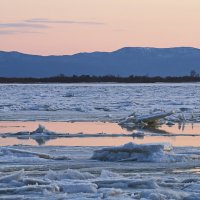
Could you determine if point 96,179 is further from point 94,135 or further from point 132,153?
point 94,135

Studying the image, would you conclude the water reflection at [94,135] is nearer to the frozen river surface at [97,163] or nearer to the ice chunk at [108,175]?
the frozen river surface at [97,163]

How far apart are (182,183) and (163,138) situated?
19.4 ft

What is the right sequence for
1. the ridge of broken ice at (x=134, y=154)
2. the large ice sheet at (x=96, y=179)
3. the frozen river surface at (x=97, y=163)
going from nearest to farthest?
1. the large ice sheet at (x=96, y=179)
2. the frozen river surface at (x=97, y=163)
3. the ridge of broken ice at (x=134, y=154)

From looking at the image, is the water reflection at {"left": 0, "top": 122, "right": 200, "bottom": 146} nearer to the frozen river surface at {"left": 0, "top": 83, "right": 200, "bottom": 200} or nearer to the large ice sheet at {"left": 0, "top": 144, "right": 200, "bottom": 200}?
the frozen river surface at {"left": 0, "top": 83, "right": 200, "bottom": 200}

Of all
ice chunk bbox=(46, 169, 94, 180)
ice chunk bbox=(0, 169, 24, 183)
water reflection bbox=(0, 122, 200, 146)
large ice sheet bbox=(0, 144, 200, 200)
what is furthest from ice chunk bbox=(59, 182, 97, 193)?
water reflection bbox=(0, 122, 200, 146)

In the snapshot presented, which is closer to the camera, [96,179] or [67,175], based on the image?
[96,179]

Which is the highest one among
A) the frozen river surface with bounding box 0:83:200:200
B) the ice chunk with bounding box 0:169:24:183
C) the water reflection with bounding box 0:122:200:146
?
the ice chunk with bounding box 0:169:24:183

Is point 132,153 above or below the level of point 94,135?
above

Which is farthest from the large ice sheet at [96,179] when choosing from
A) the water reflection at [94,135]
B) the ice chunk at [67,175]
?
the water reflection at [94,135]

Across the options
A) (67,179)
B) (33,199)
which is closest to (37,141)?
(67,179)

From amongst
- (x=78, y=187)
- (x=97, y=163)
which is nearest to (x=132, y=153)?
(x=97, y=163)

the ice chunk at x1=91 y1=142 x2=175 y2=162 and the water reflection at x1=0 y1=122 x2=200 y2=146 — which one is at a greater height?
the ice chunk at x1=91 y1=142 x2=175 y2=162

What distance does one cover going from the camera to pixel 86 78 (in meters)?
90.1

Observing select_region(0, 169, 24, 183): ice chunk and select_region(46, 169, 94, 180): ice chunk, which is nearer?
select_region(0, 169, 24, 183): ice chunk
